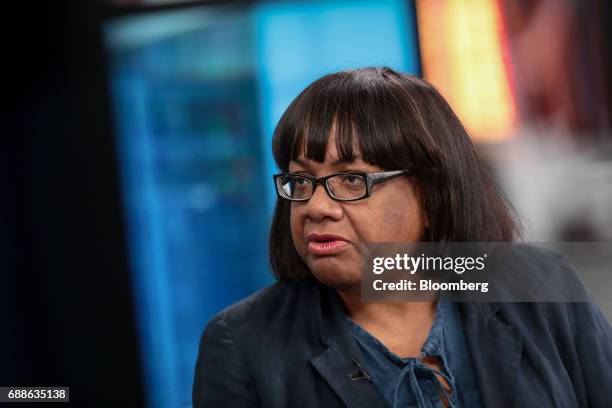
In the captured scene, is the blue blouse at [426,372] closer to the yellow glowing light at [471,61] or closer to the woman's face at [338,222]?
the woman's face at [338,222]

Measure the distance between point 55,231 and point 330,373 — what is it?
1861 mm

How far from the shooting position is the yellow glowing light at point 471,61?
8.46 feet

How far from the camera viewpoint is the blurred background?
2.51 metres

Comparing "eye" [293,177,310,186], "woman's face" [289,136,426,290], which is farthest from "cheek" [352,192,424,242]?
"eye" [293,177,310,186]

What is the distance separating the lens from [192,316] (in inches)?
120

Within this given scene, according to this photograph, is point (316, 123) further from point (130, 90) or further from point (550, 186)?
point (130, 90)

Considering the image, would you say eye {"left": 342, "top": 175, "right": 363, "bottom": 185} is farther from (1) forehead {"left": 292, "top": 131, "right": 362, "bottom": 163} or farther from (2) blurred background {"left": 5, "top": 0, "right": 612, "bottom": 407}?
(2) blurred background {"left": 5, "top": 0, "right": 612, "bottom": 407}

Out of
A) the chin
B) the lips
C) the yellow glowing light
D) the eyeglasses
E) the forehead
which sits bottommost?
the chin

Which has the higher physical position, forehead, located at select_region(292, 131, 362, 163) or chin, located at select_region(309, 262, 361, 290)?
forehead, located at select_region(292, 131, 362, 163)

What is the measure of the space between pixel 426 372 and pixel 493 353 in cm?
14

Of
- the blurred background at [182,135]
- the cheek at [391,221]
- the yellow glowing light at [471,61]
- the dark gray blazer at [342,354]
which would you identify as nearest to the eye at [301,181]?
the cheek at [391,221]

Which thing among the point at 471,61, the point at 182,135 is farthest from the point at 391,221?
the point at 182,135

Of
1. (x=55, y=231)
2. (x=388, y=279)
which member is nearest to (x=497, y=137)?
(x=388, y=279)

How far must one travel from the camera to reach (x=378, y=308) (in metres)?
1.32
